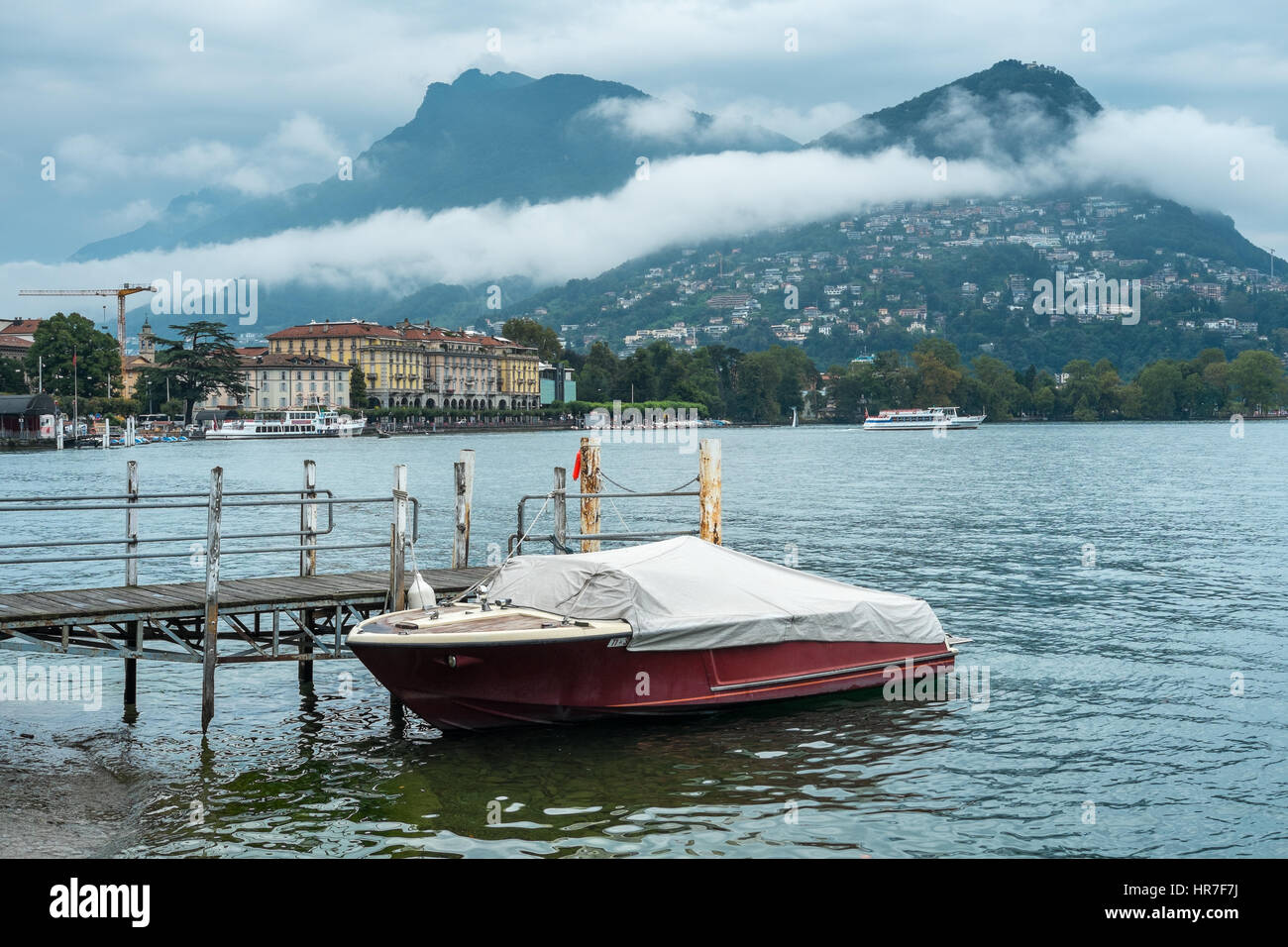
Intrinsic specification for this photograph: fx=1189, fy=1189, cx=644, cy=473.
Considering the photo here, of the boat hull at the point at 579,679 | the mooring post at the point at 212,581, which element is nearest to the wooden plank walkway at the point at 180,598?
the mooring post at the point at 212,581

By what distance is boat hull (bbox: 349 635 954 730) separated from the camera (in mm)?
15469

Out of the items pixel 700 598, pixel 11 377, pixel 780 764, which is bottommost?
pixel 780 764

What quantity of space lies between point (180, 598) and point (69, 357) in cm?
16970

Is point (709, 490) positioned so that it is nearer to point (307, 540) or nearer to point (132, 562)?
point (307, 540)

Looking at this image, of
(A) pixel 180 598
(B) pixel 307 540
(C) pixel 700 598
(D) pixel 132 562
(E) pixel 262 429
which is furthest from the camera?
(E) pixel 262 429

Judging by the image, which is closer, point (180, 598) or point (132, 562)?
point (180, 598)

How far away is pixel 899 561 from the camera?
3691 cm

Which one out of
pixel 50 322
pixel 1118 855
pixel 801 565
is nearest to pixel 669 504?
pixel 801 565

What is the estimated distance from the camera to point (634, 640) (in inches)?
631

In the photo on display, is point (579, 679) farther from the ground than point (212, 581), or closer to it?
closer to it

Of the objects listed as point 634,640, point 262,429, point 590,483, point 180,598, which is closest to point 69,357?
point 262,429

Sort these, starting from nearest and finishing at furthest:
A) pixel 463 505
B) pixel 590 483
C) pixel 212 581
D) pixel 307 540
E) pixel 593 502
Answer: pixel 212 581 < pixel 307 540 < pixel 463 505 < pixel 590 483 < pixel 593 502

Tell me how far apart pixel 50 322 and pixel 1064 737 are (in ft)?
584
